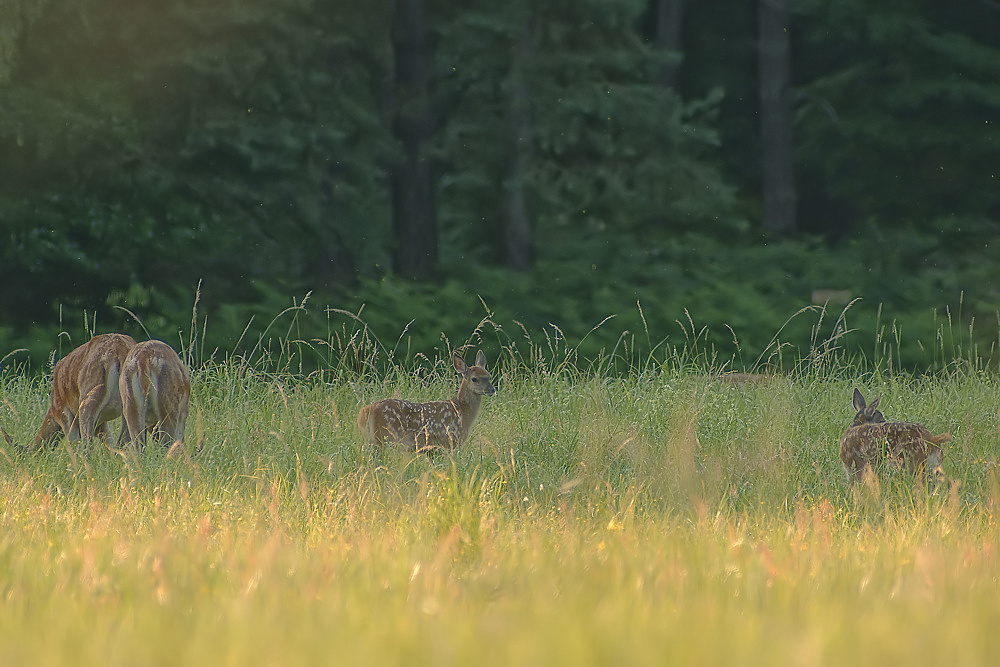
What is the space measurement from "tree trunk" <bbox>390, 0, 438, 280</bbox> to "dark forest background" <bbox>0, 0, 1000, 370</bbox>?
0.05 metres

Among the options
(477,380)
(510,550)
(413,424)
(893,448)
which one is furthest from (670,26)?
(510,550)

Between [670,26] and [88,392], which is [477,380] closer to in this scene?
[88,392]

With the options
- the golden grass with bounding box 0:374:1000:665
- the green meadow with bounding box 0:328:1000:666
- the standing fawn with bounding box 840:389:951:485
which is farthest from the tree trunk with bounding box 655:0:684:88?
the standing fawn with bounding box 840:389:951:485

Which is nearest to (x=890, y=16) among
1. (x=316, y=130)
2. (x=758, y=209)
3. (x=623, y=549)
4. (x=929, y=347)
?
(x=758, y=209)

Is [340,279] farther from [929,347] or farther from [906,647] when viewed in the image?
[906,647]

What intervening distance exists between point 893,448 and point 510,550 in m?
3.60

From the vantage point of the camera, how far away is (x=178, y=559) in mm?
4668

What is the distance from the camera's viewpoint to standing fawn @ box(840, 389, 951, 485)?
25.4ft

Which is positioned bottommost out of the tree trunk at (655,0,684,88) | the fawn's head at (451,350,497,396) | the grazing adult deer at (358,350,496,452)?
the grazing adult deer at (358,350,496,452)

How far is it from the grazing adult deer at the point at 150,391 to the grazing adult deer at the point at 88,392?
12 cm

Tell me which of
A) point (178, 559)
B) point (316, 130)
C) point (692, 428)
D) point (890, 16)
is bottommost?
point (692, 428)

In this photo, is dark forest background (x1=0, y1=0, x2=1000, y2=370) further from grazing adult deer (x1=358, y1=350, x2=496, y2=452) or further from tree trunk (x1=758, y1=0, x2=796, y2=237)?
grazing adult deer (x1=358, y1=350, x2=496, y2=452)

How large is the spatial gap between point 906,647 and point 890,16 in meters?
21.6

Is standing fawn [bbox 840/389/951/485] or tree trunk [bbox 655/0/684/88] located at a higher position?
tree trunk [bbox 655/0/684/88]
